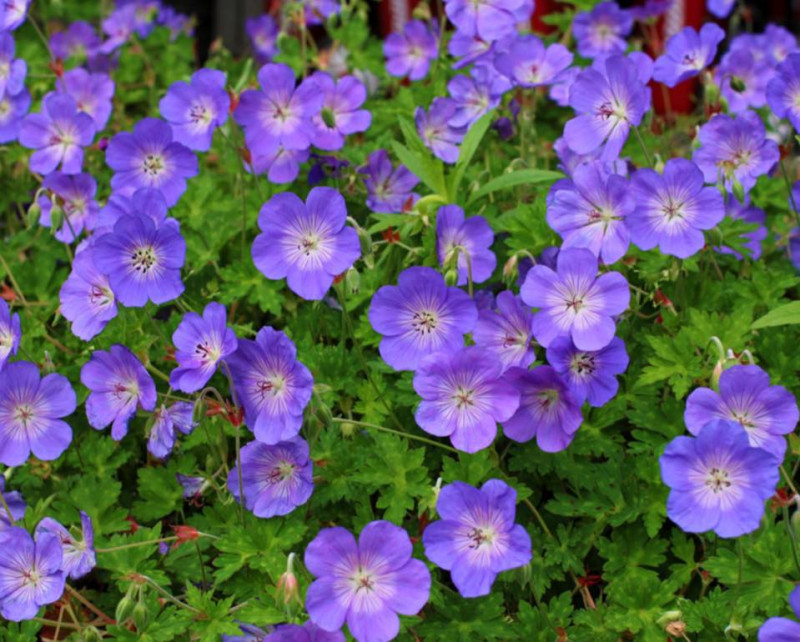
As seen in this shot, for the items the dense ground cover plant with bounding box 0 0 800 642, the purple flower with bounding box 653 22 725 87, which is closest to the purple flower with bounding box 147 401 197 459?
the dense ground cover plant with bounding box 0 0 800 642

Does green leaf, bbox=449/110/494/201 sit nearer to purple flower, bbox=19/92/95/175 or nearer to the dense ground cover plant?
the dense ground cover plant

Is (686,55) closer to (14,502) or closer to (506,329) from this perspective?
(506,329)

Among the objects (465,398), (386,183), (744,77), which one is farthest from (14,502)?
(744,77)

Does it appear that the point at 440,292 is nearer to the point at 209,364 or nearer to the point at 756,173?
the point at 209,364

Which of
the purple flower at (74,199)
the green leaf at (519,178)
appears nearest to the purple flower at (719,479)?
the green leaf at (519,178)

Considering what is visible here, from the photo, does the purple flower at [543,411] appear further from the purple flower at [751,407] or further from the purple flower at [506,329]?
the purple flower at [751,407]

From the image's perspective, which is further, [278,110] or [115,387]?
[278,110]

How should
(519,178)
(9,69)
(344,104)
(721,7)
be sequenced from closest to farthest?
(519,178) < (344,104) < (9,69) < (721,7)
